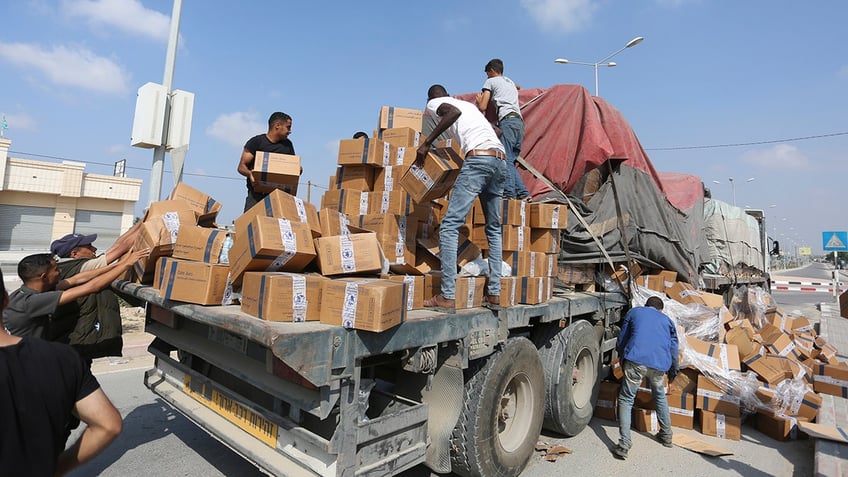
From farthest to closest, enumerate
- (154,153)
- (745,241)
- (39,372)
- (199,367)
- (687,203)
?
(745,241), (687,203), (154,153), (199,367), (39,372)

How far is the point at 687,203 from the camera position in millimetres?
7715

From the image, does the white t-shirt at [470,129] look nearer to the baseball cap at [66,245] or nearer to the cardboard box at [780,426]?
the baseball cap at [66,245]

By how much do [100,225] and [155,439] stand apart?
2722 cm

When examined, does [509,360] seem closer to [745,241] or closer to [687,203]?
[687,203]

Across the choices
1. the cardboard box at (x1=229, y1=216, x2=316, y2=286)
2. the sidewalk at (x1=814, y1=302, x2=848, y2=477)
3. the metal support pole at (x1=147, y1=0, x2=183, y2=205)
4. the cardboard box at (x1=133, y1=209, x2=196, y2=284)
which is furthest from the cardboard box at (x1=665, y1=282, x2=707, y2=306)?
the metal support pole at (x1=147, y1=0, x2=183, y2=205)

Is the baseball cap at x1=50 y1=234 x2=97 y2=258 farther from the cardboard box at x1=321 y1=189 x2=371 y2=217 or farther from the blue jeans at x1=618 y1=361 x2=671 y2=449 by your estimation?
the blue jeans at x1=618 y1=361 x2=671 y2=449

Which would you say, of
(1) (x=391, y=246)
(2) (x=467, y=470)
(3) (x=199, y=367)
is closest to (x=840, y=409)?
(2) (x=467, y=470)

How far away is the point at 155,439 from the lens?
4.11 meters

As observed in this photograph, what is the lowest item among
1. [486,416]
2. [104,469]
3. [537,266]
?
[104,469]

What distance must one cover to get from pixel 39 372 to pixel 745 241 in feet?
40.1

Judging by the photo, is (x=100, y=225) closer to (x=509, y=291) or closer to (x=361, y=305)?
(x=509, y=291)

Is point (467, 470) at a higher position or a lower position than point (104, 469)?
higher

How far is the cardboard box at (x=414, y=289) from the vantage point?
3166mm

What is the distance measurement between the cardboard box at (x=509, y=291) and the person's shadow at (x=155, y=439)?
7.75 feet
